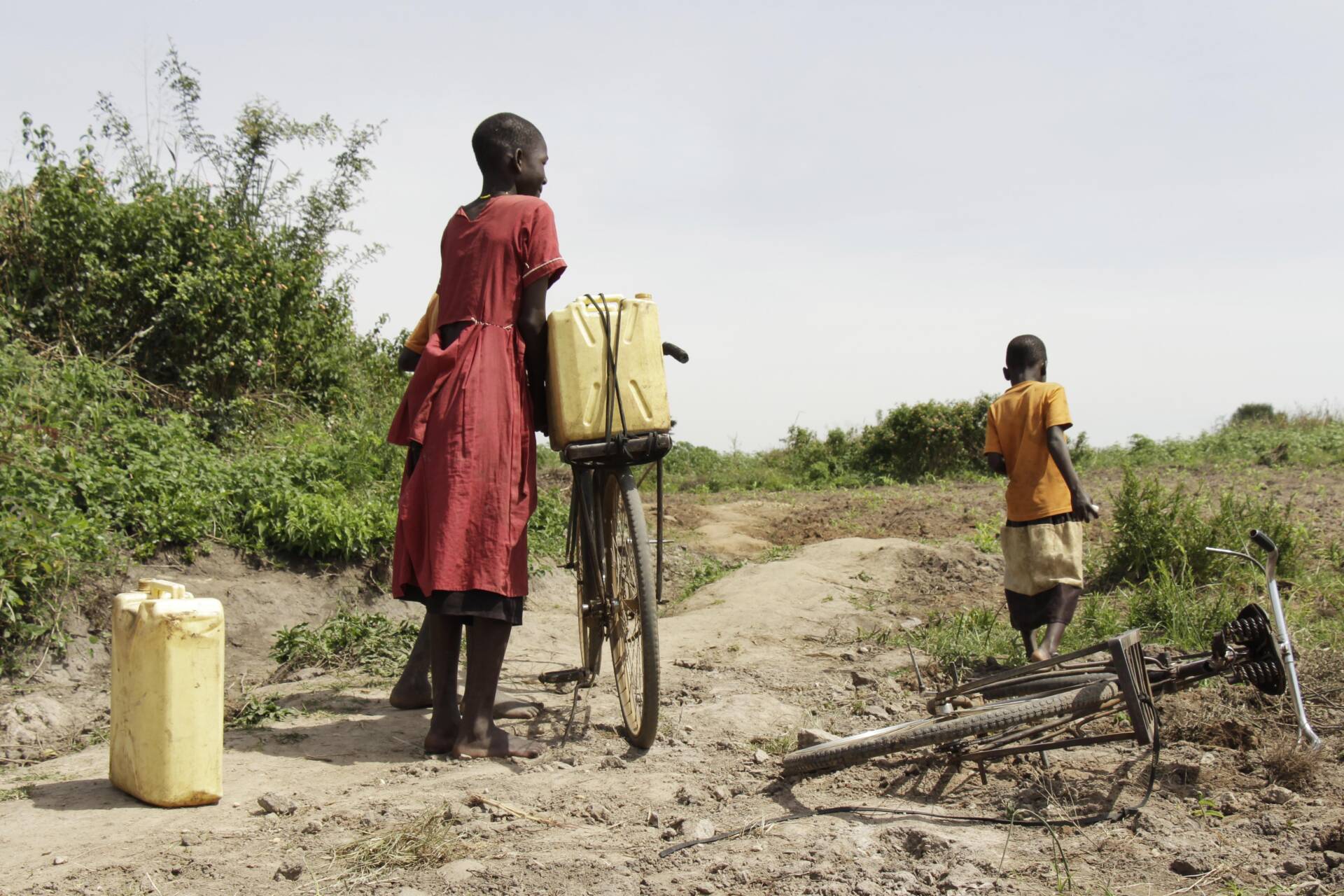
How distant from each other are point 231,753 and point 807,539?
22.1 feet

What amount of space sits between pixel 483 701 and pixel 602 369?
A: 122 cm

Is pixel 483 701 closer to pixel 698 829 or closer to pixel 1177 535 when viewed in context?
pixel 698 829

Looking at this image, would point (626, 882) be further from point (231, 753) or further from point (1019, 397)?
point (1019, 397)

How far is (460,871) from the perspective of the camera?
268 centimetres

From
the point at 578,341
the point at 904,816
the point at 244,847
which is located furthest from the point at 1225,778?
the point at 244,847

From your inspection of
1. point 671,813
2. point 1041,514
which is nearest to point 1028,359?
point 1041,514

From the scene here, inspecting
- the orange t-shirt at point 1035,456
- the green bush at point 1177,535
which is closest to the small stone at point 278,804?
the orange t-shirt at point 1035,456

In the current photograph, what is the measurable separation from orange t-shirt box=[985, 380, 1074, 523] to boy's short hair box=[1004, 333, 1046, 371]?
140 millimetres

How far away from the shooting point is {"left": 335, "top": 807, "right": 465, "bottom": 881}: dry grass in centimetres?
271

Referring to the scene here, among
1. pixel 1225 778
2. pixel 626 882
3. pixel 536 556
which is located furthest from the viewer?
pixel 536 556

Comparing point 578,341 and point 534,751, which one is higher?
point 578,341

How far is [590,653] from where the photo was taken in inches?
167

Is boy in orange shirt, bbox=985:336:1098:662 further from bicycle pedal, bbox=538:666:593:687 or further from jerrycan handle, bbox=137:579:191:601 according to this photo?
jerrycan handle, bbox=137:579:191:601

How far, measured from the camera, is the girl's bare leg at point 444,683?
3.69 meters
